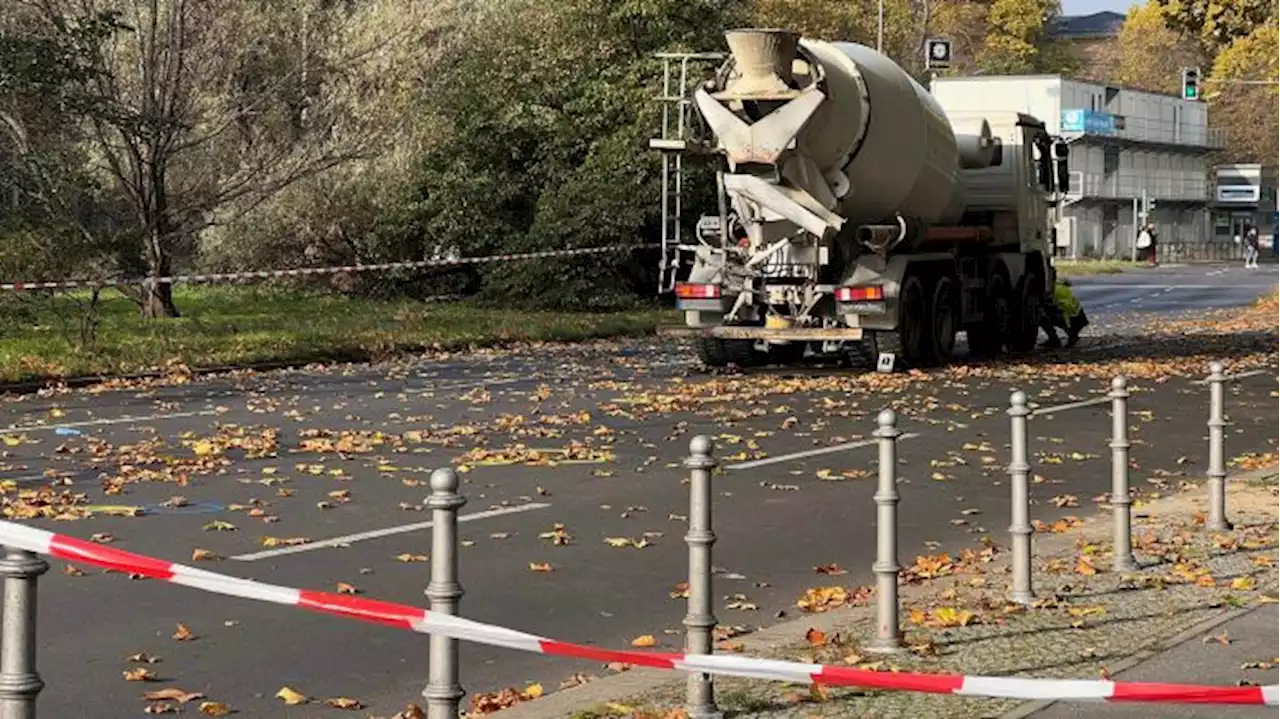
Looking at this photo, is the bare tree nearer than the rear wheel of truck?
No

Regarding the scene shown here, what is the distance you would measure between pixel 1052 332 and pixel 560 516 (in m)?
19.3

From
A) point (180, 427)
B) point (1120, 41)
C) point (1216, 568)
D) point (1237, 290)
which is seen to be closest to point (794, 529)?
point (1216, 568)

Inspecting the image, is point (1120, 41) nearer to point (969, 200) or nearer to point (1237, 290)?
point (1237, 290)

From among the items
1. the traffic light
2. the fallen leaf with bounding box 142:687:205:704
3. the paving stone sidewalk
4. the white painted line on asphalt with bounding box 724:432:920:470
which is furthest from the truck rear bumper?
the traffic light

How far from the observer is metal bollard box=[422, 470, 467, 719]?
5469mm

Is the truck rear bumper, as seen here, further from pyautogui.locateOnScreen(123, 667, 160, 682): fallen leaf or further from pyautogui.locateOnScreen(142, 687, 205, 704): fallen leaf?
pyautogui.locateOnScreen(142, 687, 205, 704): fallen leaf

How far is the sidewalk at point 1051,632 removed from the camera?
22.9 feet

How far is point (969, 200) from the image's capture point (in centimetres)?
2658

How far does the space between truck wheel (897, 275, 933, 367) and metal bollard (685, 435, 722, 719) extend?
1639 centimetres

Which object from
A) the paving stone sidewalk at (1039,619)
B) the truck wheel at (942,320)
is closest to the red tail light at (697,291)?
the truck wheel at (942,320)

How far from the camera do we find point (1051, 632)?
27.5 ft

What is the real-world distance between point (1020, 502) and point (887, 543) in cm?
121

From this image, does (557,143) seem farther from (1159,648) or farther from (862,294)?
(1159,648)

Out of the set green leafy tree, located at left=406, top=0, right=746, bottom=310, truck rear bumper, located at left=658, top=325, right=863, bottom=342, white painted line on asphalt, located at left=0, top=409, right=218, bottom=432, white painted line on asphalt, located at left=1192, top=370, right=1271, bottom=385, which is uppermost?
green leafy tree, located at left=406, top=0, right=746, bottom=310
